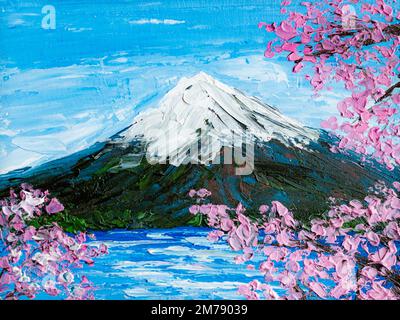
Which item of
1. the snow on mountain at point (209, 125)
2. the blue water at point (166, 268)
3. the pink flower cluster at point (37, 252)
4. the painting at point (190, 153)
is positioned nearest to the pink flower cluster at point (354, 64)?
the painting at point (190, 153)

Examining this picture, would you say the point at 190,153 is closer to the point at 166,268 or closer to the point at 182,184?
the point at 182,184

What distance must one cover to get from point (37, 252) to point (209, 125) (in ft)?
2.48

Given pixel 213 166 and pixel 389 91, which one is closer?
pixel 389 91

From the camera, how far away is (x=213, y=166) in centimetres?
187

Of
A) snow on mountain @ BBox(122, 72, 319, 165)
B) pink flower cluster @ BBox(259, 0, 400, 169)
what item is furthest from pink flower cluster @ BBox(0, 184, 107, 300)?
pink flower cluster @ BBox(259, 0, 400, 169)

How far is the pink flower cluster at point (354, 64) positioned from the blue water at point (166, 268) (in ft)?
1.90

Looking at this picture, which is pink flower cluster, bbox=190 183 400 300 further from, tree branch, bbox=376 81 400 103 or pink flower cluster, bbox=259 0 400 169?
tree branch, bbox=376 81 400 103

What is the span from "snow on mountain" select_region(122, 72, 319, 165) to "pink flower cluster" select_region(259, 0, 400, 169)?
0.51 feet

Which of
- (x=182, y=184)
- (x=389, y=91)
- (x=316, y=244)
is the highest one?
(x=389, y=91)

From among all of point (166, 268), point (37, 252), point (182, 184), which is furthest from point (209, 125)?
point (37, 252)

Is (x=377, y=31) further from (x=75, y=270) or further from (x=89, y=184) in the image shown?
(x=75, y=270)

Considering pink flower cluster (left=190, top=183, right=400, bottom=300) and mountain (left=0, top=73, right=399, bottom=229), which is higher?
mountain (left=0, top=73, right=399, bottom=229)

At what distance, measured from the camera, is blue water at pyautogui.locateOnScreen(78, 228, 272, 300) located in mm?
1861
